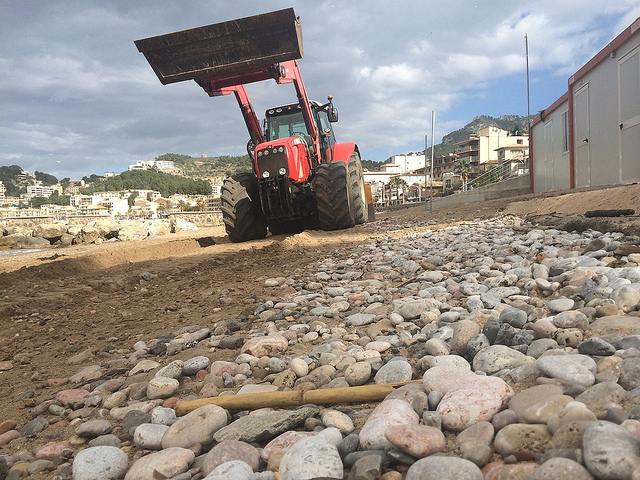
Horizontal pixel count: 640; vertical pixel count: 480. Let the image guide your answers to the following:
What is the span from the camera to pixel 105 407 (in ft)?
6.73

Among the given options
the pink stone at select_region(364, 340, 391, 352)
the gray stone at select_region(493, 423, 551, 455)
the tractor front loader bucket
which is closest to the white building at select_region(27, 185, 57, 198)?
the tractor front loader bucket

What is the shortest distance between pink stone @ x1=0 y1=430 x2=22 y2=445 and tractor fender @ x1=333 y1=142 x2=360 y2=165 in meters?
8.36

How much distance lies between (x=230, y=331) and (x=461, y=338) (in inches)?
64.1

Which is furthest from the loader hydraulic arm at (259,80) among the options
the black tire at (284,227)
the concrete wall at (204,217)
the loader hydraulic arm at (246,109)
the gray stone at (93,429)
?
the concrete wall at (204,217)

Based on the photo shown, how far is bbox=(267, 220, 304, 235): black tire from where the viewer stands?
10.3m

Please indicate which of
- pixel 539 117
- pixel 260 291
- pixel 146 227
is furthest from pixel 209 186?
pixel 260 291

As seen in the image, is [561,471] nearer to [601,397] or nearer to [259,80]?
[601,397]

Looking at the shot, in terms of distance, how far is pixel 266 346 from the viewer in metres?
2.47

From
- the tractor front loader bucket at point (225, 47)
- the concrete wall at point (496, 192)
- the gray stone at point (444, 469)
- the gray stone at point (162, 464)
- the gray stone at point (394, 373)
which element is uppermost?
the tractor front loader bucket at point (225, 47)

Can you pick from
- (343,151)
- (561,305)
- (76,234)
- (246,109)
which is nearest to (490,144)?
(76,234)

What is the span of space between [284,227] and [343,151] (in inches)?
89.2

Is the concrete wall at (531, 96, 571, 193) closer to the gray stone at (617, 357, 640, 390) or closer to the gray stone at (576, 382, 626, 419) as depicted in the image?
the gray stone at (617, 357, 640, 390)

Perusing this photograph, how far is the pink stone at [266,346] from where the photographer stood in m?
2.45

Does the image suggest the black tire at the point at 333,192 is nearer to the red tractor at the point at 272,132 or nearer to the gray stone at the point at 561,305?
the red tractor at the point at 272,132
